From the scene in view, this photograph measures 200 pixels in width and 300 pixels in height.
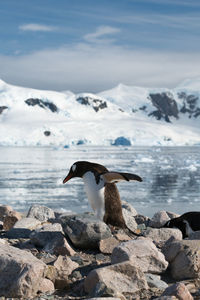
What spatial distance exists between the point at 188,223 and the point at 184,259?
6.26 feet

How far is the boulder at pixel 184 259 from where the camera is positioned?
3.85 metres

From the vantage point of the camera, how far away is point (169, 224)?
19.8ft

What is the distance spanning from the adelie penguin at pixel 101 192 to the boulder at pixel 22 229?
0.90 metres

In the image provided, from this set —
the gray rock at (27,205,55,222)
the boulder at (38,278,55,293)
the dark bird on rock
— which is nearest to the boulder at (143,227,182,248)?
the dark bird on rock

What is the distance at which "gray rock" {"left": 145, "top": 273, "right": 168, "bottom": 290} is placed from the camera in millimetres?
3580

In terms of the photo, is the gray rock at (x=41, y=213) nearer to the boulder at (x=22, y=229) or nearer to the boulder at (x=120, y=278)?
the boulder at (x=22, y=229)

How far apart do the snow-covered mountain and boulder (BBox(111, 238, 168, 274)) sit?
66.6 meters

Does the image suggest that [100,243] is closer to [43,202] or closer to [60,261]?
[60,261]

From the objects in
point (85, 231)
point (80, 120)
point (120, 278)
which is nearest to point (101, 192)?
point (85, 231)

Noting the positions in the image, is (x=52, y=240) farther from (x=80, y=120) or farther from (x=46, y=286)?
(x=80, y=120)

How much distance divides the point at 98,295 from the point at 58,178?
20.2 meters

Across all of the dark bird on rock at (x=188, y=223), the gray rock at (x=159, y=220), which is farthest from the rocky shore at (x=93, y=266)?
the gray rock at (x=159, y=220)

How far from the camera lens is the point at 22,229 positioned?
561cm

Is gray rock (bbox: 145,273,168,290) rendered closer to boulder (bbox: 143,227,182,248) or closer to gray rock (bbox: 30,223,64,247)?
gray rock (bbox: 30,223,64,247)
